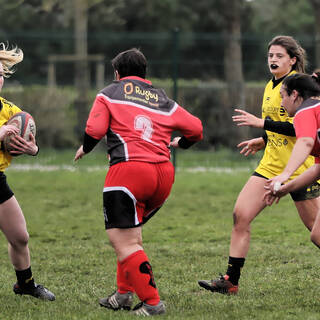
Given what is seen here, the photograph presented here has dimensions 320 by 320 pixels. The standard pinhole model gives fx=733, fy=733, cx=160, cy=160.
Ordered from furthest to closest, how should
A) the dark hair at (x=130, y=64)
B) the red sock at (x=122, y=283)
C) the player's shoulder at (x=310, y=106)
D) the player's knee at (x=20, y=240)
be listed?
1. the player's knee at (x=20, y=240)
2. the red sock at (x=122, y=283)
3. the dark hair at (x=130, y=64)
4. the player's shoulder at (x=310, y=106)

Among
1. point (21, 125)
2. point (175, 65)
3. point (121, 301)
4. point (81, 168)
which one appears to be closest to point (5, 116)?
point (21, 125)

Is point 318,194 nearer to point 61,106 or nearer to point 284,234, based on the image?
point 284,234

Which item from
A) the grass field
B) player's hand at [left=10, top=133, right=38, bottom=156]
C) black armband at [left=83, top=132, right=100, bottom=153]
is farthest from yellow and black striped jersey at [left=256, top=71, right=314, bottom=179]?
player's hand at [left=10, top=133, right=38, bottom=156]

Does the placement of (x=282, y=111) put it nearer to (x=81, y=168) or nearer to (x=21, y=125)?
(x=21, y=125)

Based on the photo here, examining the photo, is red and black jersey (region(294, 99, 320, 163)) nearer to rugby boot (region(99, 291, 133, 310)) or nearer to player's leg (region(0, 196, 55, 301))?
rugby boot (region(99, 291, 133, 310))

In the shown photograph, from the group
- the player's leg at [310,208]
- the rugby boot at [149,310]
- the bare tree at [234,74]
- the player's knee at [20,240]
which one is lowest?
the bare tree at [234,74]

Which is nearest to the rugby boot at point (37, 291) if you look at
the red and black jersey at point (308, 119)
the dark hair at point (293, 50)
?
the red and black jersey at point (308, 119)

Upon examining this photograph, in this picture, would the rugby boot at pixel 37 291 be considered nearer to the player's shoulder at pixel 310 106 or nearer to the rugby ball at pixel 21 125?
the rugby ball at pixel 21 125

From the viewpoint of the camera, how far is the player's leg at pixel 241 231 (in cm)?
630

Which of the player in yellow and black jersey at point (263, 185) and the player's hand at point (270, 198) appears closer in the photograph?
the player's hand at point (270, 198)

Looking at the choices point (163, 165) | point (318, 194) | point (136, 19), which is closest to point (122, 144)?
point (163, 165)

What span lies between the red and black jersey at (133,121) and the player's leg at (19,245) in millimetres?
A: 865

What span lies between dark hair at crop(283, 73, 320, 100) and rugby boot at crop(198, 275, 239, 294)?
1.83 meters

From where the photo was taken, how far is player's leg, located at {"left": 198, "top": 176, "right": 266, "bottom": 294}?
630cm
